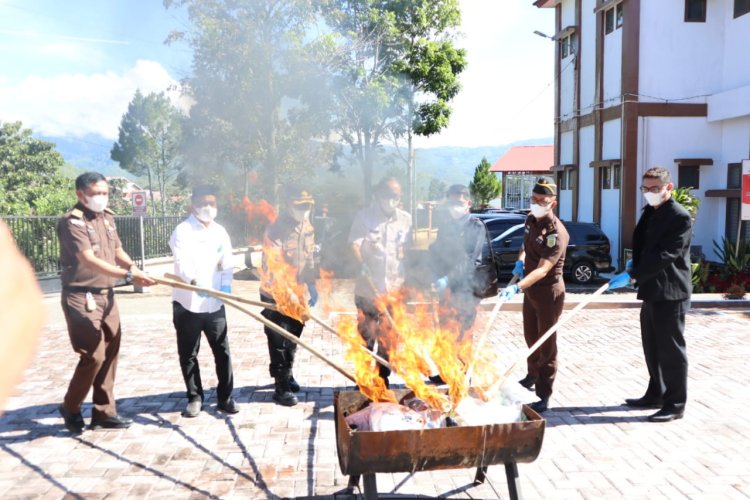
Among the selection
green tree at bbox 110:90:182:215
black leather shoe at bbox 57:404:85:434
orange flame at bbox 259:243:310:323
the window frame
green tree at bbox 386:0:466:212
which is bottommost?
black leather shoe at bbox 57:404:85:434

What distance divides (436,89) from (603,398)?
24.9 feet

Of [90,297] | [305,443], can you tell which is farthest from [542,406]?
[90,297]

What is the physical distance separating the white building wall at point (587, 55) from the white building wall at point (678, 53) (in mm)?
2619

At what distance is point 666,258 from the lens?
5469 mm

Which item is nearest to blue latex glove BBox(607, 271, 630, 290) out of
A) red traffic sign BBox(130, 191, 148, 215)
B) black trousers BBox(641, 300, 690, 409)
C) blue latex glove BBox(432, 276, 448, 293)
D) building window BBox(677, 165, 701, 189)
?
black trousers BBox(641, 300, 690, 409)

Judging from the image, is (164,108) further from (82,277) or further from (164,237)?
(164,237)

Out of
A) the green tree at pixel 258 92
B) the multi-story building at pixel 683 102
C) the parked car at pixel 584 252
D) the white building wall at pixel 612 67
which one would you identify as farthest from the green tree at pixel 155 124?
the white building wall at pixel 612 67

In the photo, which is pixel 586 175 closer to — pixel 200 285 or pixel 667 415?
pixel 667 415

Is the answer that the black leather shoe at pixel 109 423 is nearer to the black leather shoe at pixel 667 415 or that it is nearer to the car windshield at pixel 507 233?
the black leather shoe at pixel 667 415

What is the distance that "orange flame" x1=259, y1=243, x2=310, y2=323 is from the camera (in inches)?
195

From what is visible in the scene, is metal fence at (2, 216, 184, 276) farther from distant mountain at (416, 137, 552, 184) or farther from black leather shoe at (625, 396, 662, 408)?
black leather shoe at (625, 396, 662, 408)

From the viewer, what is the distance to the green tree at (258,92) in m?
7.21

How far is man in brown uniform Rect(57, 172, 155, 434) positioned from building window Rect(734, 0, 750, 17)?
17.6 meters

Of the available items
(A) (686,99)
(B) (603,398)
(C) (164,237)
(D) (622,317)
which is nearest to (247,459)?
(B) (603,398)
